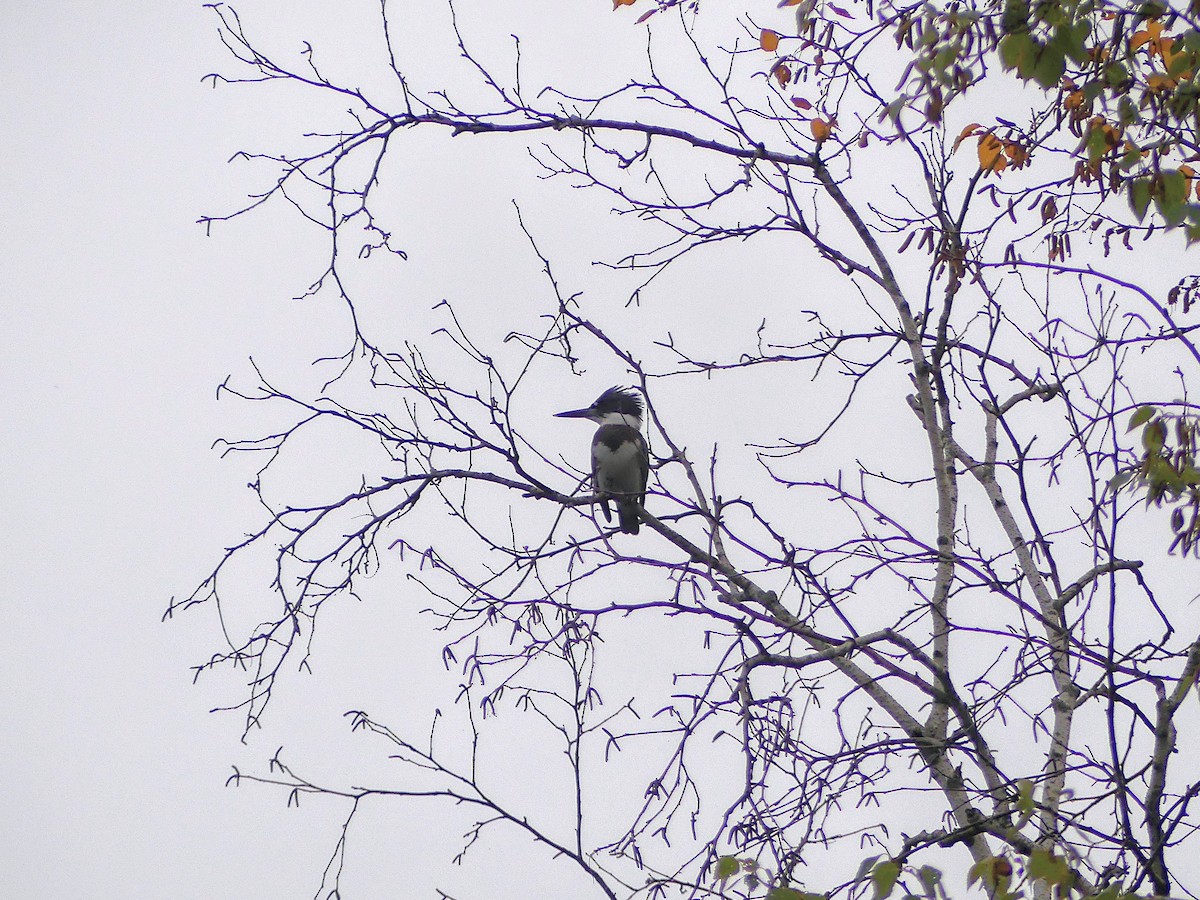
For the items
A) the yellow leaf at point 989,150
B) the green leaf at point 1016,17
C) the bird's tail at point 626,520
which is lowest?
the green leaf at point 1016,17

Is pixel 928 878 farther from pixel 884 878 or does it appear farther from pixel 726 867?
pixel 726 867

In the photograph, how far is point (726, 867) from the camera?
2.51m

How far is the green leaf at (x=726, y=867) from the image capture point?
2.51 metres

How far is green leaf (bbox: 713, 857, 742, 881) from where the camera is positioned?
2.51 meters

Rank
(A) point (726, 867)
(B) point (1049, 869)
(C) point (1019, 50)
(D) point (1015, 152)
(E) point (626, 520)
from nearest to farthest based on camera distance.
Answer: (C) point (1019, 50) → (B) point (1049, 869) → (A) point (726, 867) → (D) point (1015, 152) → (E) point (626, 520)

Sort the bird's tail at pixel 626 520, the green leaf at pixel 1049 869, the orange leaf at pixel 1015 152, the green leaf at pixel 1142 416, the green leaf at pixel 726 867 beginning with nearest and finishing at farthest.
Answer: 1. the green leaf at pixel 1049 869
2. the green leaf at pixel 1142 416
3. the green leaf at pixel 726 867
4. the orange leaf at pixel 1015 152
5. the bird's tail at pixel 626 520

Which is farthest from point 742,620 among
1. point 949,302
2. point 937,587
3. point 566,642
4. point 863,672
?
point 949,302

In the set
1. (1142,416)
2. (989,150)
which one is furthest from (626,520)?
(1142,416)

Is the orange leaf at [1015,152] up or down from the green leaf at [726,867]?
up

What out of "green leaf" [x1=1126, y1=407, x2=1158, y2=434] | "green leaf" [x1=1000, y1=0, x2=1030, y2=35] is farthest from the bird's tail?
"green leaf" [x1=1000, y1=0, x2=1030, y2=35]

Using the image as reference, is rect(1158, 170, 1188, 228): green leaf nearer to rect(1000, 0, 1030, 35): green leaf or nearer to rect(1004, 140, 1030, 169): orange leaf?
rect(1000, 0, 1030, 35): green leaf

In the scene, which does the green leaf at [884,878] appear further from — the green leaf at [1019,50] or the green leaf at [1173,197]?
the green leaf at [1019,50]

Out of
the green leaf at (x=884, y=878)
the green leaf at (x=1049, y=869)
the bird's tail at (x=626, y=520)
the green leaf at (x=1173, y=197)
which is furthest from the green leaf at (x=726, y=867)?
the bird's tail at (x=626, y=520)

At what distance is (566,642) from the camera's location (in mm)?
3186
